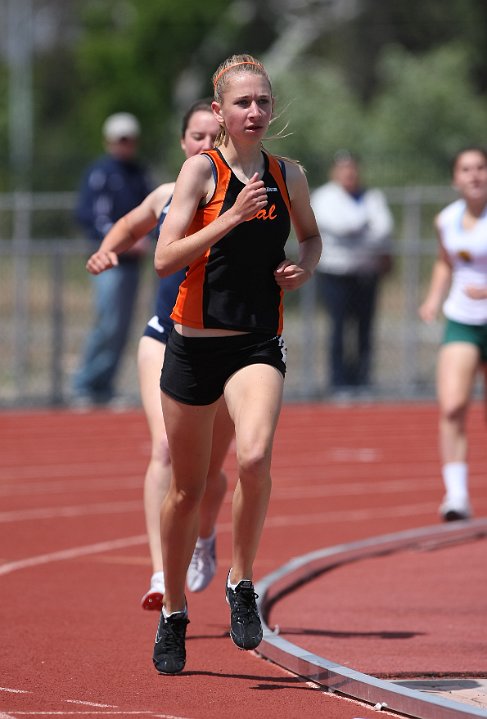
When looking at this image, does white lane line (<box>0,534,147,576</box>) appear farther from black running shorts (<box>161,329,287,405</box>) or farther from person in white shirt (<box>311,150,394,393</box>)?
person in white shirt (<box>311,150,394,393</box>)

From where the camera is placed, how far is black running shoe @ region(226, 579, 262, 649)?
5.89 meters

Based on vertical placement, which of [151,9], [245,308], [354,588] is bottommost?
[354,588]

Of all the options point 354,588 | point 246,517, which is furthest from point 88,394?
point 246,517

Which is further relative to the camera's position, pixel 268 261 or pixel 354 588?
pixel 354 588

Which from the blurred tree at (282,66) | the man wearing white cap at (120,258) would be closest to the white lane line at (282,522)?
the man wearing white cap at (120,258)

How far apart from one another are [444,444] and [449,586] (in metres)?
2.13

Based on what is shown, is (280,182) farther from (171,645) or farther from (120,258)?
(120,258)

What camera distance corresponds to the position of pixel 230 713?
217 inches

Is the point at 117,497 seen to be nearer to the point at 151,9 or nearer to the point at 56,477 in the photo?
the point at 56,477

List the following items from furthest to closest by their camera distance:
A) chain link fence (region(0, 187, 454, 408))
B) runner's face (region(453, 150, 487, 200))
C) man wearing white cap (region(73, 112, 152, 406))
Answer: chain link fence (region(0, 187, 454, 408)) < man wearing white cap (region(73, 112, 152, 406)) < runner's face (region(453, 150, 487, 200))

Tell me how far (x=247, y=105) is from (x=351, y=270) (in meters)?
12.3

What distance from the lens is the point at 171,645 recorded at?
6.12 metres

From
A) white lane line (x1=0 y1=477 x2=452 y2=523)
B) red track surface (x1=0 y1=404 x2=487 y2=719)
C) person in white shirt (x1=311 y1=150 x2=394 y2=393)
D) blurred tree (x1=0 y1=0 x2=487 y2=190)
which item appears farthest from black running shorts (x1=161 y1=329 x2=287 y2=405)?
blurred tree (x1=0 y1=0 x2=487 y2=190)

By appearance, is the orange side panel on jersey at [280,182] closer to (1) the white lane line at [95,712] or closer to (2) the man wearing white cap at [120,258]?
(1) the white lane line at [95,712]
